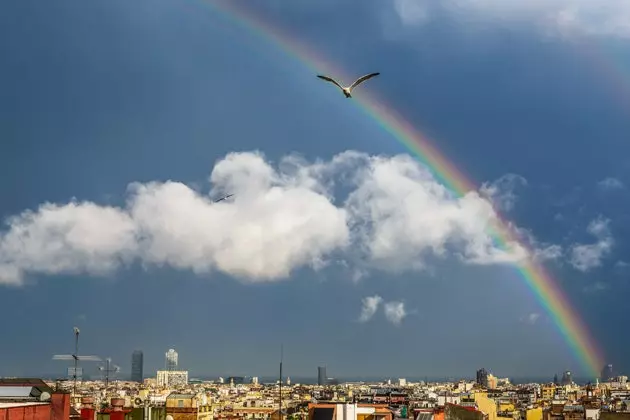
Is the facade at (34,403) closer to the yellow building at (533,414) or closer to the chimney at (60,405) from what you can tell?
the chimney at (60,405)

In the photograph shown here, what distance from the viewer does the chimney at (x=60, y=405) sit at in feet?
97.6

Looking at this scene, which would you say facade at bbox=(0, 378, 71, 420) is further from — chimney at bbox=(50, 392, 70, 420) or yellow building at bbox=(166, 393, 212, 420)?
yellow building at bbox=(166, 393, 212, 420)

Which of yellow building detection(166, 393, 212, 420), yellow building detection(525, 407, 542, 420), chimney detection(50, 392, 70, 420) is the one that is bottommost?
yellow building detection(525, 407, 542, 420)

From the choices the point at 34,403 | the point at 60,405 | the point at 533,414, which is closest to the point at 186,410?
the point at 60,405

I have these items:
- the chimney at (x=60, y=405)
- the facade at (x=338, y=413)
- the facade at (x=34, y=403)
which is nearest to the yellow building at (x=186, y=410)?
the facade at (x=338, y=413)

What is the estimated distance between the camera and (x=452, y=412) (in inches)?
2215

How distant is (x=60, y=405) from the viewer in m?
30.2

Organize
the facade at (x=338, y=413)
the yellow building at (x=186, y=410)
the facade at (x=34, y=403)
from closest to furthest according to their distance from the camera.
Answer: the facade at (x=34, y=403) < the facade at (x=338, y=413) < the yellow building at (x=186, y=410)

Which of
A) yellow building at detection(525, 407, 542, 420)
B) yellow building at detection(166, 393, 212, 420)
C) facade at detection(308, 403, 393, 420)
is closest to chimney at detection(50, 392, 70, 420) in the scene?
facade at detection(308, 403, 393, 420)

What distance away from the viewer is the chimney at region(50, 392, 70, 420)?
29.8m

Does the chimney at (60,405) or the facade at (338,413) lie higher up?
the chimney at (60,405)

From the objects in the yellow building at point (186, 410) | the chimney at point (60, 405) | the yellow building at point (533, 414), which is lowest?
the yellow building at point (533, 414)

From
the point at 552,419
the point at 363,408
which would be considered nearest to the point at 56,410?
the point at 363,408

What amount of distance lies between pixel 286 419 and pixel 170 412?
1627 cm
